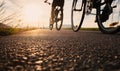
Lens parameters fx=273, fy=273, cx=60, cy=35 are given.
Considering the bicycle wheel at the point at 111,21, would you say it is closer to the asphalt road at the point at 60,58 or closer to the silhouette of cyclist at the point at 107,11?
the silhouette of cyclist at the point at 107,11

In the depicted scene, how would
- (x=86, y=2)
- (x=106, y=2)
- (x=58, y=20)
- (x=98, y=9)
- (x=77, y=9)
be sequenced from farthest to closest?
(x=58, y=20), (x=77, y=9), (x=86, y=2), (x=98, y=9), (x=106, y=2)

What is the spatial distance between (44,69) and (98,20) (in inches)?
184

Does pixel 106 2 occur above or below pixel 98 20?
above

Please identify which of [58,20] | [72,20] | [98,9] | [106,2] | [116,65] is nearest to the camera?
[116,65]

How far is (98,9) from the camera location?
5.88 meters

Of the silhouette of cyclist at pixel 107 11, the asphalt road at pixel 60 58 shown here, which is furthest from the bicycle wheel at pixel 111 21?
the asphalt road at pixel 60 58

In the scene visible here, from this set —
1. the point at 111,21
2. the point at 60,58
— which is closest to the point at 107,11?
the point at 111,21

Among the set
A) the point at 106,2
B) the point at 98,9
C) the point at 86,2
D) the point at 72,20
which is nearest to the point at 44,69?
the point at 106,2

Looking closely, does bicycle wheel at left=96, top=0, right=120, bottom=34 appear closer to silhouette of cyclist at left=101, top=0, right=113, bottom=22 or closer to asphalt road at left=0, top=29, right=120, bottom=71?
silhouette of cyclist at left=101, top=0, right=113, bottom=22

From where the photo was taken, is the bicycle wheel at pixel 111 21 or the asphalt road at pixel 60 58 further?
the bicycle wheel at pixel 111 21

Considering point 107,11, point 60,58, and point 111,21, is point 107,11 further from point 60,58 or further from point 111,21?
point 60,58

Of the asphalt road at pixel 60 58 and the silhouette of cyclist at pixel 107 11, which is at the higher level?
the silhouette of cyclist at pixel 107 11

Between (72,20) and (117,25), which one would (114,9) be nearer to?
(117,25)

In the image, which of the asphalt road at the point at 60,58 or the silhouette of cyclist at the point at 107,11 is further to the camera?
the silhouette of cyclist at the point at 107,11
